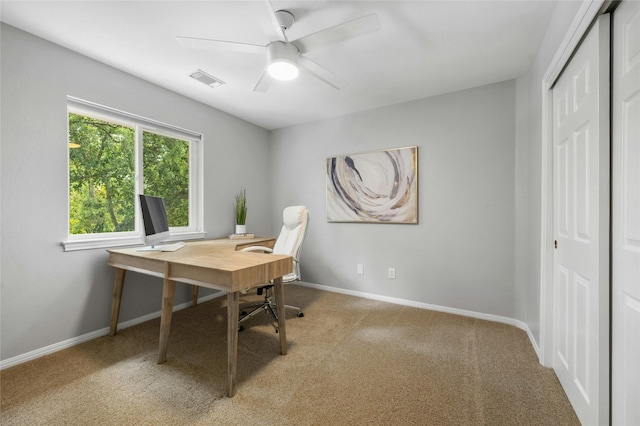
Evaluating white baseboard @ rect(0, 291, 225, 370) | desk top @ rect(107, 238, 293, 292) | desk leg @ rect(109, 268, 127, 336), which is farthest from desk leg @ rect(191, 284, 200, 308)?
desk top @ rect(107, 238, 293, 292)

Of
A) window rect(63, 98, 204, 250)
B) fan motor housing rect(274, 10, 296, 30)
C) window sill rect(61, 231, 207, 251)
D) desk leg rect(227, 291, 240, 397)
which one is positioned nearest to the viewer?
desk leg rect(227, 291, 240, 397)

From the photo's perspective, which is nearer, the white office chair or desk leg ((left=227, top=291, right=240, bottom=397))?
desk leg ((left=227, top=291, right=240, bottom=397))

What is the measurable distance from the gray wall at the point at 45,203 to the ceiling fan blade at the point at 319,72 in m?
1.87

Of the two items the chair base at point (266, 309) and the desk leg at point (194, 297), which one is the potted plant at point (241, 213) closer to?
the desk leg at point (194, 297)

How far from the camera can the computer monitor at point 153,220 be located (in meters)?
2.28

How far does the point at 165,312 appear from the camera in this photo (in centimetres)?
187

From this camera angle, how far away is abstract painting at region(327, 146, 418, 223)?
3.11 metres

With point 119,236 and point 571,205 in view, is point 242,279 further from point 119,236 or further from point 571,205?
point 571,205

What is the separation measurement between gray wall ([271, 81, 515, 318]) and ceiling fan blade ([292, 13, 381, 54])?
180cm

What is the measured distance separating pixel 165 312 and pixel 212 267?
59 cm

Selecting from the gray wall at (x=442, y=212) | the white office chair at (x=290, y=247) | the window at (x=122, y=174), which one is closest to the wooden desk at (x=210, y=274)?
the window at (x=122, y=174)

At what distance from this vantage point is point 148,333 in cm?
242

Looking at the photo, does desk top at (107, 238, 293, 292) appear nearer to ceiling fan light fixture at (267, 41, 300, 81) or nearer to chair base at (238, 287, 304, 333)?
chair base at (238, 287, 304, 333)

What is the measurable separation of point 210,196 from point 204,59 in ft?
5.24
